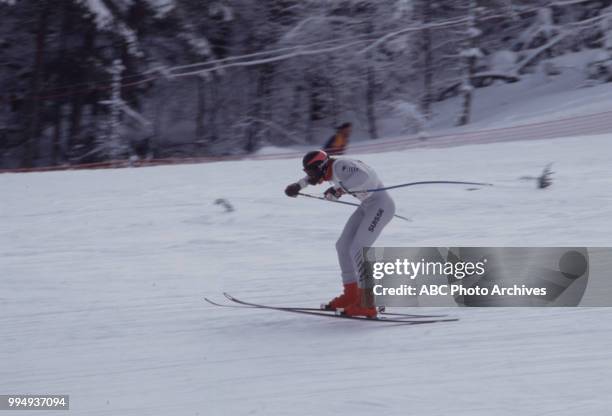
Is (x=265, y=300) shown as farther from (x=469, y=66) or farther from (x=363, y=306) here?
(x=469, y=66)

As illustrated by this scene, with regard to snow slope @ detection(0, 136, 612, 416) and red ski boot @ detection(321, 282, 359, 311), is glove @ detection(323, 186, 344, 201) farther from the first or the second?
snow slope @ detection(0, 136, 612, 416)

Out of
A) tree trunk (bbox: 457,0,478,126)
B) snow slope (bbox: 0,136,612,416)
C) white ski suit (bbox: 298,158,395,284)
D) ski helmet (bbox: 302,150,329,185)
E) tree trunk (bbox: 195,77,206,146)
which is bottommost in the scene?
tree trunk (bbox: 195,77,206,146)

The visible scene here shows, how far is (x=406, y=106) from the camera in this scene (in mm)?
21812

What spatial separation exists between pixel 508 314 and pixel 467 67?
1626cm

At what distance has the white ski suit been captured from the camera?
22.6 feet

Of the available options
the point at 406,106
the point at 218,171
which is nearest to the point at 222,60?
the point at 406,106

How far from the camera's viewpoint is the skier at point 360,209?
22.6 feet

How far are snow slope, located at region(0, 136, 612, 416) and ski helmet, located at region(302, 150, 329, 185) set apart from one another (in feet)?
3.87

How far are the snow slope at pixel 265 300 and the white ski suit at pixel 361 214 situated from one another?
0.53 meters

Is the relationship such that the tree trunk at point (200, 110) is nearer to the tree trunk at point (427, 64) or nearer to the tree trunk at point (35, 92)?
the tree trunk at point (35, 92)

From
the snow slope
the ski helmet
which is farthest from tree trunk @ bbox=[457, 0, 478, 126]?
the ski helmet

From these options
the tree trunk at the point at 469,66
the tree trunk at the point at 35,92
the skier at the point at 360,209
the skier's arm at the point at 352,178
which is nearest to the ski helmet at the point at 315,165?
the skier at the point at 360,209

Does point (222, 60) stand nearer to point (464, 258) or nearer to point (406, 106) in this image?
point (406, 106)

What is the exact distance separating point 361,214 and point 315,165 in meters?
0.54
